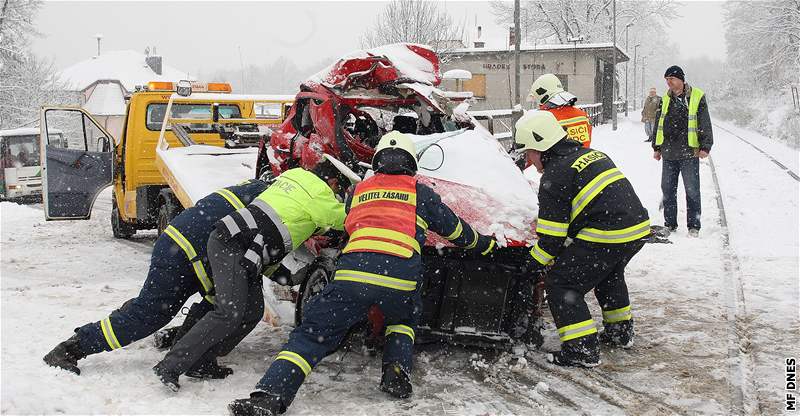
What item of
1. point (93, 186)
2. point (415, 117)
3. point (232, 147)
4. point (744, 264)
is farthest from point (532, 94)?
point (93, 186)

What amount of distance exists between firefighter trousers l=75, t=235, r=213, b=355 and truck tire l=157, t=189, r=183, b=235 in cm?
349

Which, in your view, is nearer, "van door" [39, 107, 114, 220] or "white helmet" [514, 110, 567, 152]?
"white helmet" [514, 110, 567, 152]

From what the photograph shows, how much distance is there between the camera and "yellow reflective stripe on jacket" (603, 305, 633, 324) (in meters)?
4.88

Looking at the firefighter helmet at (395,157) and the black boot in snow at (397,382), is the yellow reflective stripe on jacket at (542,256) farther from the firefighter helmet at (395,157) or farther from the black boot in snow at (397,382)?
the black boot in snow at (397,382)

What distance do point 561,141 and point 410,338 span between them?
64.8 inches

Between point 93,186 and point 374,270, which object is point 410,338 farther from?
point 93,186

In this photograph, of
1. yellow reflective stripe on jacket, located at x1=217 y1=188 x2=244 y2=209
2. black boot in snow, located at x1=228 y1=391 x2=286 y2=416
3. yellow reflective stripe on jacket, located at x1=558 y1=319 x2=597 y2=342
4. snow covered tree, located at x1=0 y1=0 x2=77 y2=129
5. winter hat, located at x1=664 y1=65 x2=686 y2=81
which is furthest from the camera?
snow covered tree, located at x1=0 y1=0 x2=77 y2=129

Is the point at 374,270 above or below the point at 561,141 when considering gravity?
below

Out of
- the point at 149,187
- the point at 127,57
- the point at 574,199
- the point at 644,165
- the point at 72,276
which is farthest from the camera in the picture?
the point at 127,57

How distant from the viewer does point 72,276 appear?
7.52 metres

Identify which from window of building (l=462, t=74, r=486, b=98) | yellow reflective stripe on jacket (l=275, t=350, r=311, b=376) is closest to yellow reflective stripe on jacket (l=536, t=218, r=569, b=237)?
yellow reflective stripe on jacket (l=275, t=350, r=311, b=376)

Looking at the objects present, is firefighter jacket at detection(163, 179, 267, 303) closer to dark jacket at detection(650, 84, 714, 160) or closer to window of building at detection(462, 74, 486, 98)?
dark jacket at detection(650, 84, 714, 160)

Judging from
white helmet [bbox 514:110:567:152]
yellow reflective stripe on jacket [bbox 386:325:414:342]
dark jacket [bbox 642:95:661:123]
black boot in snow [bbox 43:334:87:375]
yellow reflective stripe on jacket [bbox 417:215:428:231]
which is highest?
dark jacket [bbox 642:95:661:123]

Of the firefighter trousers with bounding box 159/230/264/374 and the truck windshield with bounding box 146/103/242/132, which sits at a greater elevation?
the truck windshield with bounding box 146/103/242/132
